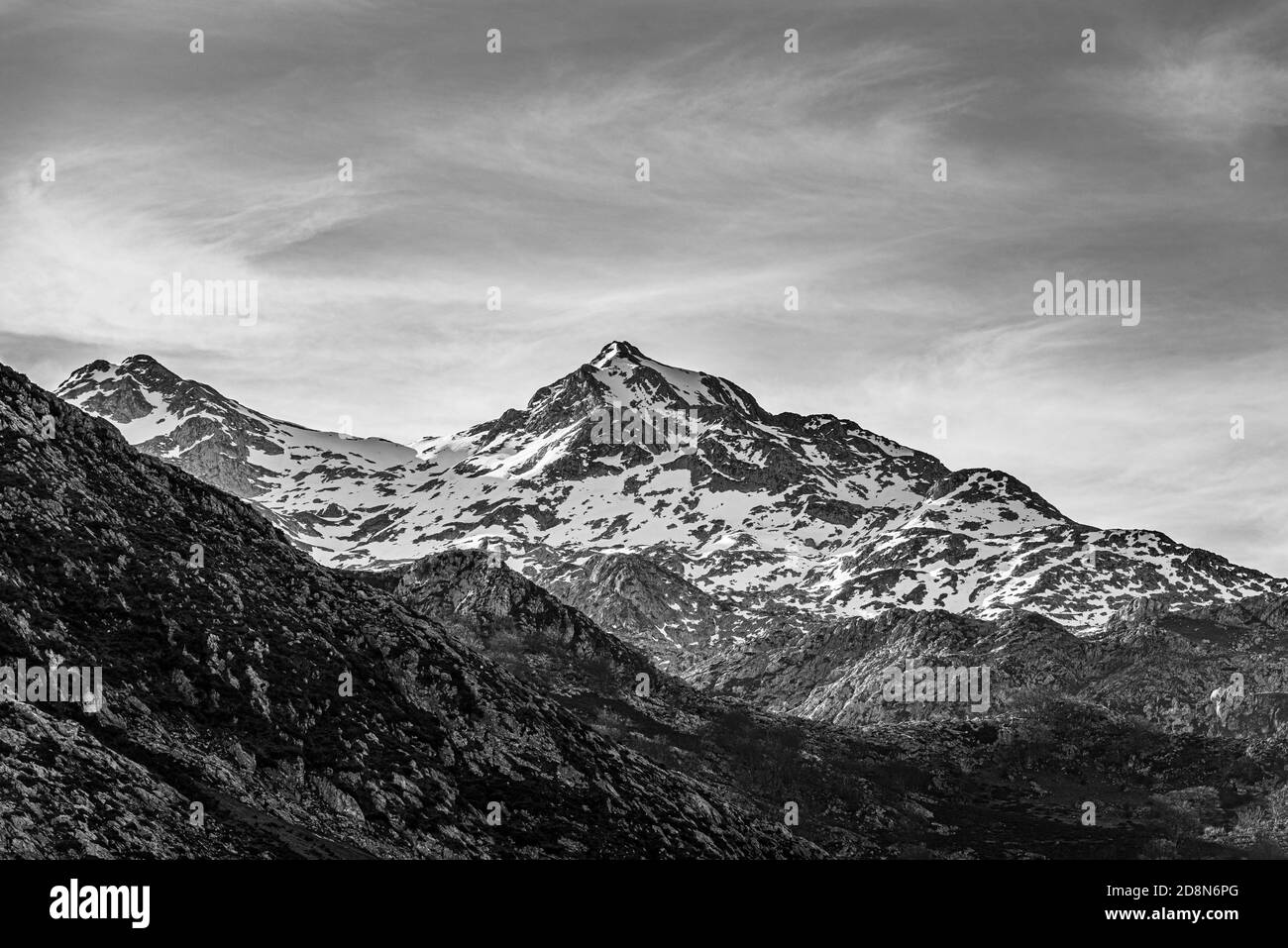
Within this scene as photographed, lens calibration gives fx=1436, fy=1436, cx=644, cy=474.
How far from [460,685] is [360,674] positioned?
1105 centimetres

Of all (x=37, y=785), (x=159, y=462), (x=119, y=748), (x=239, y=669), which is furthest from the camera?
(x=159, y=462)

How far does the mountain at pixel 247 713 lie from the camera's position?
83.5 metres

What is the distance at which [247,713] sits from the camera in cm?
10950

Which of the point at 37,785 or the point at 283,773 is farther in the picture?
the point at 283,773

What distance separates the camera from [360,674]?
126 m

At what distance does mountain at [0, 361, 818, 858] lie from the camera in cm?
8350
